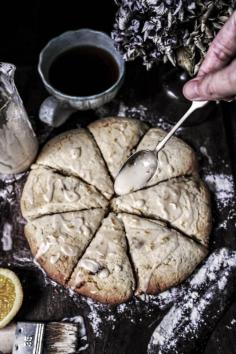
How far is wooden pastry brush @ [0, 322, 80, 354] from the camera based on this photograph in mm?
2180

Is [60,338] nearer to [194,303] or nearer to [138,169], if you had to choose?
[194,303]

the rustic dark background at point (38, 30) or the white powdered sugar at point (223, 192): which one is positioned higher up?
the rustic dark background at point (38, 30)

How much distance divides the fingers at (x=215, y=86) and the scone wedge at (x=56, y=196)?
77 centimetres

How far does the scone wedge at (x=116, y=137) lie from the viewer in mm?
2584

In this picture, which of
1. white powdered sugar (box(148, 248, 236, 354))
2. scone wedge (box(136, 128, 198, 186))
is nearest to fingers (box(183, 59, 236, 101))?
scone wedge (box(136, 128, 198, 186))

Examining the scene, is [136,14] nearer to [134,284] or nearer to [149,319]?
[134,284]

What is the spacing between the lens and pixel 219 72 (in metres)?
1.77

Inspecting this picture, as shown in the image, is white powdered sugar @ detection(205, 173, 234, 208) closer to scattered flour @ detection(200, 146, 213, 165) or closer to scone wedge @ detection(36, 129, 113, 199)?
scattered flour @ detection(200, 146, 213, 165)

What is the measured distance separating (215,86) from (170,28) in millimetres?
579

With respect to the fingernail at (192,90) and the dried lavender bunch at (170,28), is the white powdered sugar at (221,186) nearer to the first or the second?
the dried lavender bunch at (170,28)

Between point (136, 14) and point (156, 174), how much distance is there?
803 mm

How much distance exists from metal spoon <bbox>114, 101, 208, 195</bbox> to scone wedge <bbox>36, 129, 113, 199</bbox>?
0.33ft

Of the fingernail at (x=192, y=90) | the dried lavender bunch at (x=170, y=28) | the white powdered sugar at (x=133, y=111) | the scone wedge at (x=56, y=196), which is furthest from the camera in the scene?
the white powdered sugar at (x=133, y=111)

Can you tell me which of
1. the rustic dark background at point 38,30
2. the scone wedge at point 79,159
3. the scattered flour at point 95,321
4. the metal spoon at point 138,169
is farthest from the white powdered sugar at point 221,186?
the scattered flour at point 95,321
